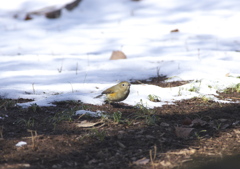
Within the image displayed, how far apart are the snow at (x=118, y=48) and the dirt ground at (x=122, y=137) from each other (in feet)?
1.93

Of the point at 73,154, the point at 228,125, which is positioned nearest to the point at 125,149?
the point at 73,154

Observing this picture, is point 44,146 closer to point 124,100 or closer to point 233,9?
point 124,100

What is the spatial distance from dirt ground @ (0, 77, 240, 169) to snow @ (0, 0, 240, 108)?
0.59m

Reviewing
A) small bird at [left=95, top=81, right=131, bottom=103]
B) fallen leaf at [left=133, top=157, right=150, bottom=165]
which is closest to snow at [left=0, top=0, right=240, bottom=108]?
small bird at [left=95, top=81, right=131, bottom=103]

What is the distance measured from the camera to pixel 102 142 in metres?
3.62

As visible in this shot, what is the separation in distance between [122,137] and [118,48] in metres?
6.15

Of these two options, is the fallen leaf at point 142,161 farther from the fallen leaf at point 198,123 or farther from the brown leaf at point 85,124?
the fallen leaf at point 198,123

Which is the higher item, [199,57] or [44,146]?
[199,57]

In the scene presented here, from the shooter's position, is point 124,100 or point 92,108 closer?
point 92,108

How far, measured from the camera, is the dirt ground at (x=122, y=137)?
325cm

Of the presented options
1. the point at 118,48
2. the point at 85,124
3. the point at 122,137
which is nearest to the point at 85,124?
the point at 85,124

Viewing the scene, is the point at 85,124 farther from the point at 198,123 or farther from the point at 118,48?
the point at 118,48

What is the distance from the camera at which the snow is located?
603 centimetres

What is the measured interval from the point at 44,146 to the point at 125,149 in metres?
0.72
